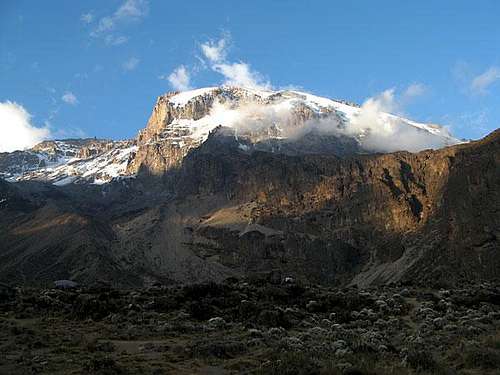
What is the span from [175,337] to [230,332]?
9.01ft

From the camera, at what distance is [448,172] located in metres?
196

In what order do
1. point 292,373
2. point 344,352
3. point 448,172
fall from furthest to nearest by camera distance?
1. point 448,172
2. point 344,352
3. point 292,373

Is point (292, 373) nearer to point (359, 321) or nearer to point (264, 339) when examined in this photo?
point (264, 339)

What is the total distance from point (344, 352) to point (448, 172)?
609 feet

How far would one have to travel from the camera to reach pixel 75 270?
180 m

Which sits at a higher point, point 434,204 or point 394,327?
point 434,204

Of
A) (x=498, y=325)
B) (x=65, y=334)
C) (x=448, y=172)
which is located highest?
(x=448, y=172)

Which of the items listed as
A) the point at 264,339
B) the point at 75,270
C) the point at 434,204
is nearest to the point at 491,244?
the point at 434,204

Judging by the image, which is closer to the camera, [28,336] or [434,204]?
[28,336]

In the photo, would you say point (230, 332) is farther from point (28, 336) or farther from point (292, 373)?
point (292, 373)

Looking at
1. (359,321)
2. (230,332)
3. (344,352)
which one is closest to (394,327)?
(359,321)

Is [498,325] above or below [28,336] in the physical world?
below

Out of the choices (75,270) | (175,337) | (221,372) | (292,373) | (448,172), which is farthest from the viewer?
(448,172)

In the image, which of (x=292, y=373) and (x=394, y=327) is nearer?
(x=292, y=373)
